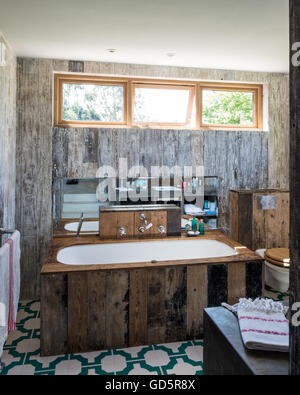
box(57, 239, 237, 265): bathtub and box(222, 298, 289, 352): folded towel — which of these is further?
box(57, 239, 237, 265): bathtub

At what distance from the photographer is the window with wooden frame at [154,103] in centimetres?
346

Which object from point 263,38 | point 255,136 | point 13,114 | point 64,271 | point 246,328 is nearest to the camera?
point 246,328

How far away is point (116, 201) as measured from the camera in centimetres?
352

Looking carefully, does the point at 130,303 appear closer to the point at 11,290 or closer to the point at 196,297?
the point at 196,297

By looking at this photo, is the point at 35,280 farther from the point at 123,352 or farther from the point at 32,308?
the point at 123,352

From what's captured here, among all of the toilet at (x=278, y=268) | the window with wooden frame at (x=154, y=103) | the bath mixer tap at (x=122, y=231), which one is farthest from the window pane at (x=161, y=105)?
the toilet at (x=278, y=268)

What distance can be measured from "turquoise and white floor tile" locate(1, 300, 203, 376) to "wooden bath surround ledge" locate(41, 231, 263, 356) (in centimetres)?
6

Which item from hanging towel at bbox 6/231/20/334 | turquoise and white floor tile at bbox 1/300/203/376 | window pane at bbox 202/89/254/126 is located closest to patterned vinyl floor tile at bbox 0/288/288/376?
turquoise and white floor tile at bbox 1/300/203/376

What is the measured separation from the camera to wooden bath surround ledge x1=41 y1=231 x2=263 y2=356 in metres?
2.30

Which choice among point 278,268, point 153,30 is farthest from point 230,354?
point 153,30

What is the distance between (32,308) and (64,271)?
1.16 m

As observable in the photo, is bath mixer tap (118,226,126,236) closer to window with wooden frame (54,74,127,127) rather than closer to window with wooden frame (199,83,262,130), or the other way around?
window with wooden frame (54,74,127,127)

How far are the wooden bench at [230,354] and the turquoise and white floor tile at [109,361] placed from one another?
117cm

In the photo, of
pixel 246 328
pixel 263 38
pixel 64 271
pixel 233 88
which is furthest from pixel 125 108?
pixel 246 328
